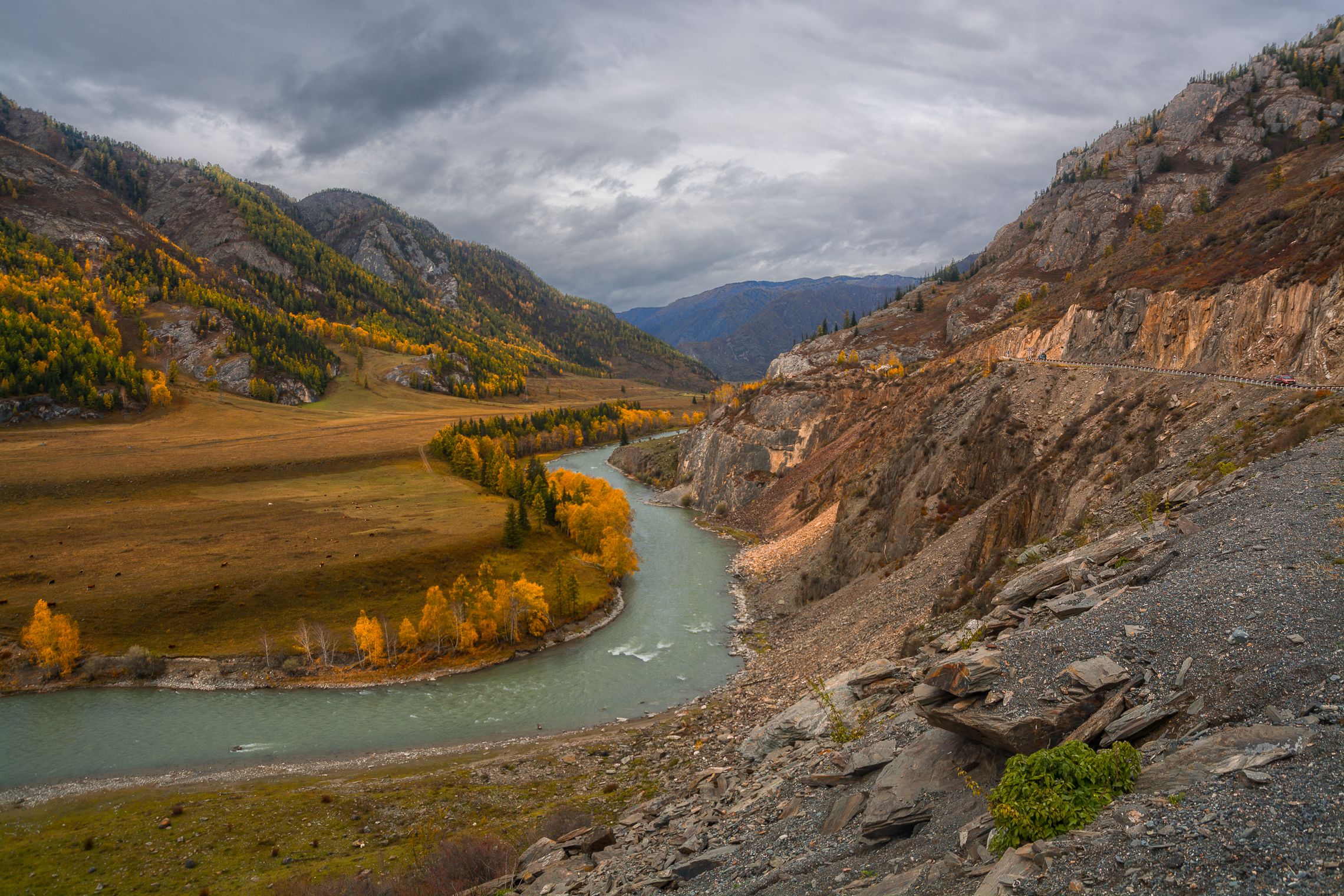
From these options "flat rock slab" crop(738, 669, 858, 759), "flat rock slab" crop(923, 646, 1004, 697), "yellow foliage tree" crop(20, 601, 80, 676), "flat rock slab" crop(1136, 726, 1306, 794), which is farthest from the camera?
"yellow foliage tree" crop(20, 601, 80, 676)

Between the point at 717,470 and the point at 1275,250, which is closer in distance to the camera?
the point at 1275,250

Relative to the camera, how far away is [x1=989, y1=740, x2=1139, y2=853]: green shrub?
10.4 meters

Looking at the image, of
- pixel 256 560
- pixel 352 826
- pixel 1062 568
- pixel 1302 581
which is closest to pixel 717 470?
pixel 256 560

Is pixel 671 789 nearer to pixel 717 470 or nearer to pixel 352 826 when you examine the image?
pixel 352 826

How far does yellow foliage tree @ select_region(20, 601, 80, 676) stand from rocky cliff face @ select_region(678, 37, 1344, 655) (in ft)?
208

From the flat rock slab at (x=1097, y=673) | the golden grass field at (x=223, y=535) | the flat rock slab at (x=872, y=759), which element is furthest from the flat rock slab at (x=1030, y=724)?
the golden grass field at (x=223, y=535)

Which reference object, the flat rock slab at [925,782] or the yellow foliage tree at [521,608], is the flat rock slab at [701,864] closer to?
the flat rock slab at [925,782]

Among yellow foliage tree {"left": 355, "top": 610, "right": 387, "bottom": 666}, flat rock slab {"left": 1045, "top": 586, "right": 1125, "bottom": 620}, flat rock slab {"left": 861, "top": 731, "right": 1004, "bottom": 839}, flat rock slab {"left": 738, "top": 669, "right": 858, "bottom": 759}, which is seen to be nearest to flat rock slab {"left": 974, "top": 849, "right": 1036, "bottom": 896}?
flat rock slab {"left": 861, "top": 731, "right": 1004, "bottom": 839}

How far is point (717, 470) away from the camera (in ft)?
404

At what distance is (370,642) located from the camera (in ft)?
199

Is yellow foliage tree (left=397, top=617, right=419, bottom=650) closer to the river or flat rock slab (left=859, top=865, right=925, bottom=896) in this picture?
the river

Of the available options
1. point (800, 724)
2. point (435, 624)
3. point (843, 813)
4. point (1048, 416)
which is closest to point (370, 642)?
point (435, 624)

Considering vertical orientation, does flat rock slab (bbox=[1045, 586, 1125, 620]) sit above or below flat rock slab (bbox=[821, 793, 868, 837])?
above

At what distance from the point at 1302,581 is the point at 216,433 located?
181300mm
